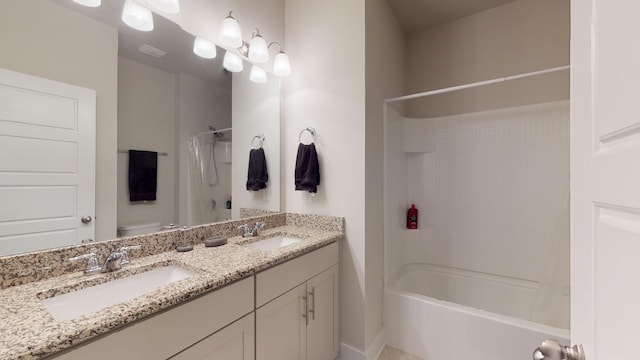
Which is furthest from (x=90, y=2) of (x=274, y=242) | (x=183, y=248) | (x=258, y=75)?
(x=274, y=242)

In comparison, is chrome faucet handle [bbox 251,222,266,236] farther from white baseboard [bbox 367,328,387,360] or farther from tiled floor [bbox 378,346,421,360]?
tiled floor [bbox 378,346,421,360]

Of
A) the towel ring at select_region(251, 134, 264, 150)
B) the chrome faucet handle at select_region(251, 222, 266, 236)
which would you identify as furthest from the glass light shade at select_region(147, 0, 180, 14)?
the chrome faucet handle at select_region(251, 222, 266, 236)

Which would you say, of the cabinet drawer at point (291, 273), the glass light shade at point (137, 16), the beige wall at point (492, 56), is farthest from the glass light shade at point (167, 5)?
the beige wall at point (492, 56)

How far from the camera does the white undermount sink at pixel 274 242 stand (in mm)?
1736

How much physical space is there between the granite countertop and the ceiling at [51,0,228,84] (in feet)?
3.37

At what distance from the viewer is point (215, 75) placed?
1.76m

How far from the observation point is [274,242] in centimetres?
185

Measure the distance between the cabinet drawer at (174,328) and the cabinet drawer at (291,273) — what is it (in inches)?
3.0

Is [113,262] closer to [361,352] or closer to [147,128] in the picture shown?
[147,128]

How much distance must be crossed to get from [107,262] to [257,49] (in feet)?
5.03

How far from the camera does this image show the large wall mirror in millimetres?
1050
